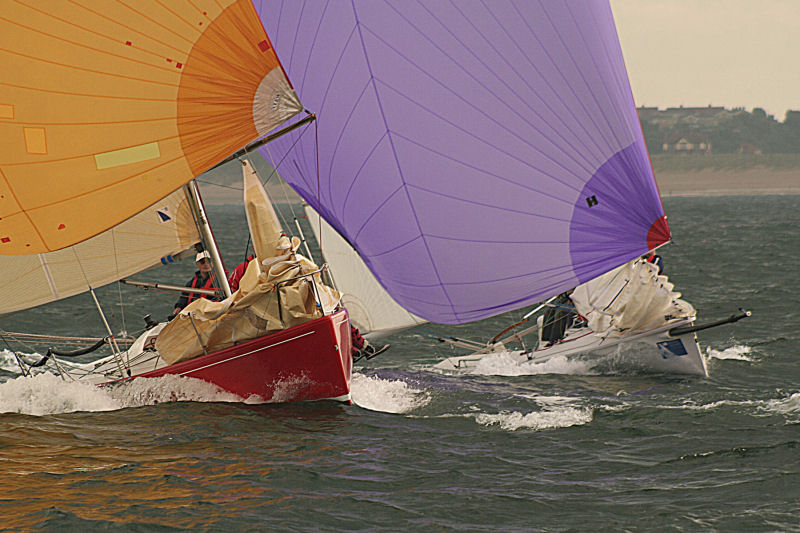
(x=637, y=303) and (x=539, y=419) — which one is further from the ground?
(x=637, y=303)

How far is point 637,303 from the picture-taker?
10492 mm

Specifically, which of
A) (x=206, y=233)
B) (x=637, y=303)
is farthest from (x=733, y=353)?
(x=206, y=233)

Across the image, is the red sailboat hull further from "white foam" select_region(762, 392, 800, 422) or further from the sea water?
"white foam" select_region(762, 392, 800, 422)

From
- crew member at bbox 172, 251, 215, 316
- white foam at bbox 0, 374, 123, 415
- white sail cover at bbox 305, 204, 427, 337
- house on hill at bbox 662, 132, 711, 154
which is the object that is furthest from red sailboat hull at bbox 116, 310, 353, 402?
house on hill at bbox 662, 132, 711, 154

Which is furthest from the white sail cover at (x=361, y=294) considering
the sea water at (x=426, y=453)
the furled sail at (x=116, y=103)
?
the furled sail at (x=116, y=103)

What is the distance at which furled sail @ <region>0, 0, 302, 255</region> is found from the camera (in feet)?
24.8

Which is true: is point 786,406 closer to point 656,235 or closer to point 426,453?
point 656,235

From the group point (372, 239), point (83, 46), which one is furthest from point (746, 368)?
point (83, 46)

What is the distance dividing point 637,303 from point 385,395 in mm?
3150

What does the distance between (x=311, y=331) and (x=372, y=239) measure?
6.41ft

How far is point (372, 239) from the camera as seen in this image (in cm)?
1015

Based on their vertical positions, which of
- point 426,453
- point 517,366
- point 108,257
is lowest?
point 517,366

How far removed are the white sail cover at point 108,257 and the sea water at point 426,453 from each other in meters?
0.97

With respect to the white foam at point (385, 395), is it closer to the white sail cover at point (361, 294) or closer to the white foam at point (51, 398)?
the white sail cover at point (361, 294)
